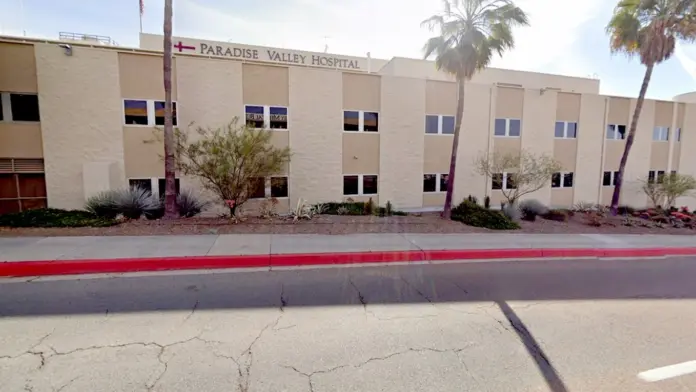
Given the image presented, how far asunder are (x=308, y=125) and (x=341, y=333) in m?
12.1

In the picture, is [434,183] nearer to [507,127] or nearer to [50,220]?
[507,127]

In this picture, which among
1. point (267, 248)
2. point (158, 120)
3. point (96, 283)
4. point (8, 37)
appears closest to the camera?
point (96, 283)

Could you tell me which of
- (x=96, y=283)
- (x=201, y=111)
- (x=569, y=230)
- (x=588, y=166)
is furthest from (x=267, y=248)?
(x=588, y=166)

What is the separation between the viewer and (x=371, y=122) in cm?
1573

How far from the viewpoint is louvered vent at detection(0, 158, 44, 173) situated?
462 inches

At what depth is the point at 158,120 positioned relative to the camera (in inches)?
509

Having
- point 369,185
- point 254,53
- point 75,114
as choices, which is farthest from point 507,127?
point 75,114

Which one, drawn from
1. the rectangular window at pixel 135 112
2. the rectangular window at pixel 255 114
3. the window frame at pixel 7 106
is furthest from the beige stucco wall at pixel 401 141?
the window frame at pixel 7 106

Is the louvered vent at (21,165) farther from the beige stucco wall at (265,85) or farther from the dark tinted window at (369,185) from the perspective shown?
the dark tinted window at (369,185)

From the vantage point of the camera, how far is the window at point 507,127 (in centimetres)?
1775

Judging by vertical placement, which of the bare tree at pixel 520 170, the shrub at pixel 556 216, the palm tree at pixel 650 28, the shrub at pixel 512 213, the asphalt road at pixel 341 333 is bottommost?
the shrub at pixel 556 216

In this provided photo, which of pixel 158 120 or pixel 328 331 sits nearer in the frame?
pixel 328 331

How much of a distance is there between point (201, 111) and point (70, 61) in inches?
184

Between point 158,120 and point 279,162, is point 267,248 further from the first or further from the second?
point 158,120
